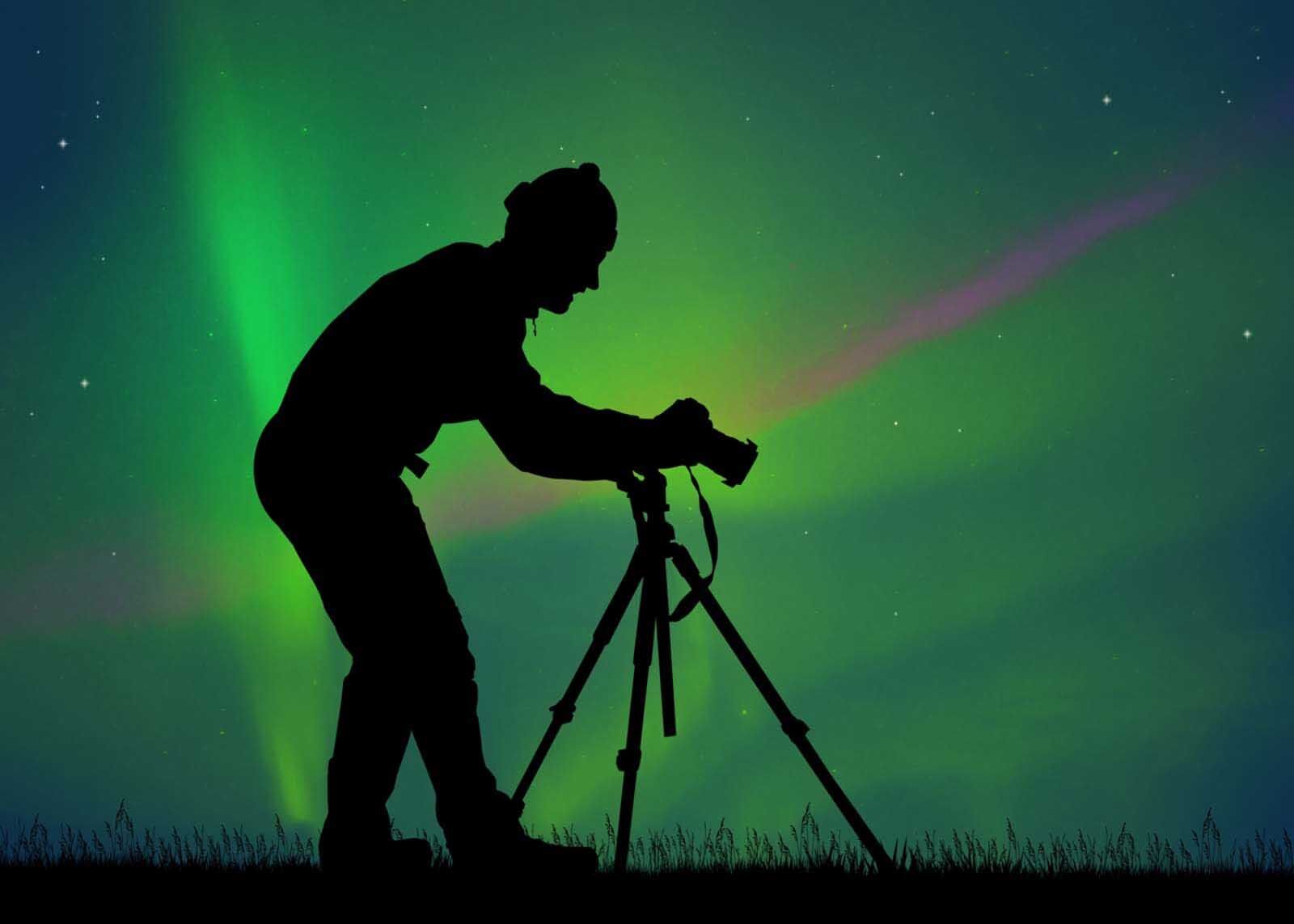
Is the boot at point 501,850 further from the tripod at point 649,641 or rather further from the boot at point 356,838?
the tripod at point 649,641

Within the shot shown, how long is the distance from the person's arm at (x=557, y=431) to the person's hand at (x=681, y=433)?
0.10ft

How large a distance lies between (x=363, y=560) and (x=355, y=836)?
107cm

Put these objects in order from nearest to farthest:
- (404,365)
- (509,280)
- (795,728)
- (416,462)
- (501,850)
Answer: (501,850) < (404,365) < (416,462) < (509,280) < (795,728)

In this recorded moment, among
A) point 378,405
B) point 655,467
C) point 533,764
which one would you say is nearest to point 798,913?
point 533,764

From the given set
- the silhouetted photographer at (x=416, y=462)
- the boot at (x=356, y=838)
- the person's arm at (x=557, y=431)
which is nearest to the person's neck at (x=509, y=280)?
the silhouetted photographer at (x=416, y=462)

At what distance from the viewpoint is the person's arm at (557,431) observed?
467cm

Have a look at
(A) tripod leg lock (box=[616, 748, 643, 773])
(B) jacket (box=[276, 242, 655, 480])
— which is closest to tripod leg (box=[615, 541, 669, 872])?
(A) tripod leg lock (box=[616, 748, 643, 773])

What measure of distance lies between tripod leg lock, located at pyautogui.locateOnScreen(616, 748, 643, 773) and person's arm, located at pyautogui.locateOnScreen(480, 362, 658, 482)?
4.43 feet

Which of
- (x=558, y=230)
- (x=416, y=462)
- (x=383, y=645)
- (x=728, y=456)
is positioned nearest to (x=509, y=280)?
(x=558, y=230)

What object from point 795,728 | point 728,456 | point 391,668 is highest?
point 728,456

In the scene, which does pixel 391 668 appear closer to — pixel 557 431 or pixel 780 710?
pixel 557 431

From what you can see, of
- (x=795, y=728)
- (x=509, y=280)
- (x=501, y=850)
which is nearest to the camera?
(x=501, y=850)

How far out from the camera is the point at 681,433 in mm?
4762

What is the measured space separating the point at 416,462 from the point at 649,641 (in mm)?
1370
